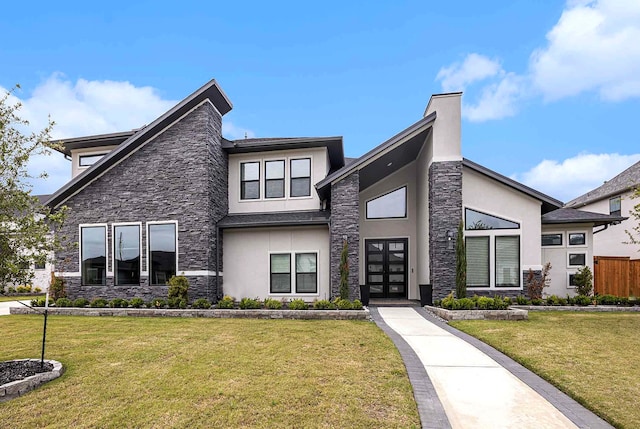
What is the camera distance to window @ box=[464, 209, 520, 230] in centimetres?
1202

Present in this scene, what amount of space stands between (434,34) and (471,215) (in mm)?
9286

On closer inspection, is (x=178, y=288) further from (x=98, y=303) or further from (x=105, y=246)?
(x=105, y=246)

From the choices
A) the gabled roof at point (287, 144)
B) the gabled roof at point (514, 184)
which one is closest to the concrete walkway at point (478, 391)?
the gabled roof at point (514, 184)

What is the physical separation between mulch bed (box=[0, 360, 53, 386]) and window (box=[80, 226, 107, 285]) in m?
7.50

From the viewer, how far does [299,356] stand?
6.00 meters

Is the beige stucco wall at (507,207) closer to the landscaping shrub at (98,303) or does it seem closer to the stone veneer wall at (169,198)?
the stone veneer wall at (169,198)

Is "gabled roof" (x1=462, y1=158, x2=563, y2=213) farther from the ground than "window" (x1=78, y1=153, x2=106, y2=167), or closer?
closer

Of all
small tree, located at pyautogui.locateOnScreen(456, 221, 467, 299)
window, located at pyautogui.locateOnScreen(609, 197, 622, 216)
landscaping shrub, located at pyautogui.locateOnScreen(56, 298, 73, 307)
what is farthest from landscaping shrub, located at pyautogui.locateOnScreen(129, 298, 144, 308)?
window, located at pyautogui.locateOnScreen(609, 197, 622, 216)

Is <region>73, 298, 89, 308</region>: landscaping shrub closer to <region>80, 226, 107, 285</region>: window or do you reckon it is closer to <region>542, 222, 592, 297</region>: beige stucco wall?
<region>80, 226, 107, 285</region>: window

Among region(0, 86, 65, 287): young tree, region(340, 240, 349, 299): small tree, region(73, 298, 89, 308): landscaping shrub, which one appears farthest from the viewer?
region(73, 298, 89, 308): landscaping shrub

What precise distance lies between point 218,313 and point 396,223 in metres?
7.88

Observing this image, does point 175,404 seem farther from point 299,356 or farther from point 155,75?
point 155,75

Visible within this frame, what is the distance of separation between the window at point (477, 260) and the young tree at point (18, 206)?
451 inches

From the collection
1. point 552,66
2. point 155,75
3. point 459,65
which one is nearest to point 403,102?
point 459,65
